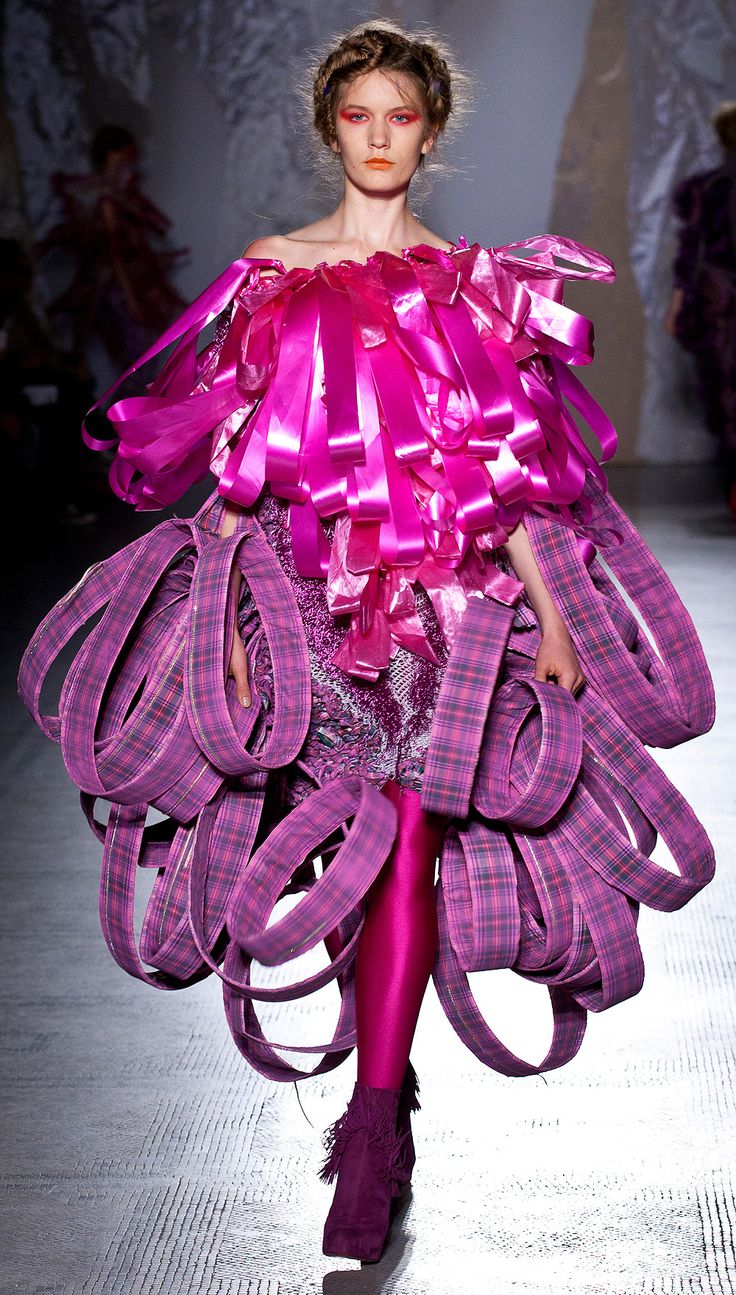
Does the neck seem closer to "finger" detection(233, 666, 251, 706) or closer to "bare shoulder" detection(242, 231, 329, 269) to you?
"bare shoulder" detection(242, 231, 329, 269)

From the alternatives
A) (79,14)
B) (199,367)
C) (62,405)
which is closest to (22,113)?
(79,14)

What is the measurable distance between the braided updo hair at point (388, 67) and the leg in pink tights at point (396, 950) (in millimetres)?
717

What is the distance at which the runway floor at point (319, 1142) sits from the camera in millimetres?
1630

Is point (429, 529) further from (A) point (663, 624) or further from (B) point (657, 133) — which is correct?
(B) point (657, 133)

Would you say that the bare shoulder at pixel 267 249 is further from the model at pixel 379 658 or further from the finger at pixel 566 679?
the finger at pixel 566 679

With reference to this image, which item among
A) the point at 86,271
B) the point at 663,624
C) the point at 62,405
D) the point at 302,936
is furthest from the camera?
the point at 86,271

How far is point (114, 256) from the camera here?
10117 millimetres

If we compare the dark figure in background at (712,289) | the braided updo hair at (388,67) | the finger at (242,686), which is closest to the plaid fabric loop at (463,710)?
the finger at (242,686)

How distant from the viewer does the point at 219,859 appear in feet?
5.65

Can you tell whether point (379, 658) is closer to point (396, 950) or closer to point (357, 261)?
point (396, 950)

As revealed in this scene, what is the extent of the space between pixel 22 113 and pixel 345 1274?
9.96m

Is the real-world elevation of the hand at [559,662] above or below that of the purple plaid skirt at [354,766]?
above

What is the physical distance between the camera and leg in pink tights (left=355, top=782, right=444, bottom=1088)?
5.57ft

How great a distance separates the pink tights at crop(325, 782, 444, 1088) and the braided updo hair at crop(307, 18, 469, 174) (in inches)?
28.2
